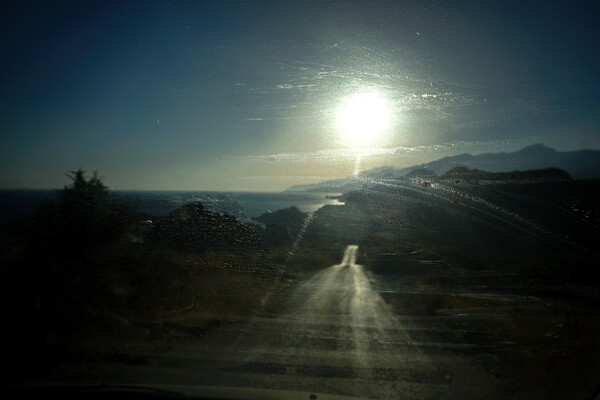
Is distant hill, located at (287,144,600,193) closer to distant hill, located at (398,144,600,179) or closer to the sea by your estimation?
distant hill, located at (398,144,600,179)

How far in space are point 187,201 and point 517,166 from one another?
892cm

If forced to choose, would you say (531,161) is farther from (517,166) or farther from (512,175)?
(512,175)

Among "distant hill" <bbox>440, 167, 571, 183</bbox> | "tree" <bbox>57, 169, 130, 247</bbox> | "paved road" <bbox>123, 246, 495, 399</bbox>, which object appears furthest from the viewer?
"distant hill" <bbox>440, 167, 571, 183</bbox>

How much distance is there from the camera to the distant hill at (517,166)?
10.1 meters

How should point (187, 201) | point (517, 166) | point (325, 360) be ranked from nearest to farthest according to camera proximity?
point (325, 360) < point (187, 201) < point (517, 166)

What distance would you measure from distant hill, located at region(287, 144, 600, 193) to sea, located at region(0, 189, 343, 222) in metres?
1.51

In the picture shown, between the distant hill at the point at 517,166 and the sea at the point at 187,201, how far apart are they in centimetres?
151

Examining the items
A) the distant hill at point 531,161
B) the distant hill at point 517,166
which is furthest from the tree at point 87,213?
the distant hill at point 531,161

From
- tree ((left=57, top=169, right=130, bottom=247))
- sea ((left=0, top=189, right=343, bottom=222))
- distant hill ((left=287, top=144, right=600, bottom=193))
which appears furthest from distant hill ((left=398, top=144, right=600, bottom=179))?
tree ((left=57, top=169, right=130, bottom=247))

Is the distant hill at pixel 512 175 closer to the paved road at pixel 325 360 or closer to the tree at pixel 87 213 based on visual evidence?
the paved road at pixel 325 360

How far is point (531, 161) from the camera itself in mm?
11273

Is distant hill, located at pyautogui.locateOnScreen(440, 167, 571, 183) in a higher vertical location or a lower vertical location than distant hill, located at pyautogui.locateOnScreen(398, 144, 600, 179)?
lower

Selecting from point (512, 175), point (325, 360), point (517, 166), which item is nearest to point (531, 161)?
point (517, 166)

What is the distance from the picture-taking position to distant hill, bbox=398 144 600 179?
994 cm
